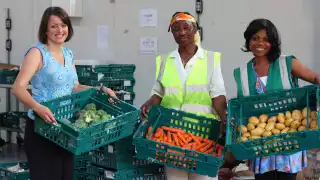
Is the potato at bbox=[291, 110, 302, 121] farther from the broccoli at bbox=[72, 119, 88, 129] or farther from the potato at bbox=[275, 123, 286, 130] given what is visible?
the broccoli at bbox=[72, 119, 88, 129]

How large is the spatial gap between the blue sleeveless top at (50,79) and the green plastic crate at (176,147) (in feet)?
2.15

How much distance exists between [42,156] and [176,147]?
987 mm

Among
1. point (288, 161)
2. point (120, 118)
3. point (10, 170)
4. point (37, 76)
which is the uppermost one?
point (37, 76)

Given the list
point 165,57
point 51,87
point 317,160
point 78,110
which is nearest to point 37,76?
point 51,87

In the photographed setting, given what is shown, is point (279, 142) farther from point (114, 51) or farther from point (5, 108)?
point (5, 108)

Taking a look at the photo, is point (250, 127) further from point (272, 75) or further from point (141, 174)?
point (141, 174)

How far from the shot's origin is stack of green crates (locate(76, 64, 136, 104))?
734 cm

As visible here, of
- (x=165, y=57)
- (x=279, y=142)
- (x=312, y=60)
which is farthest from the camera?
(x=312, y=60)

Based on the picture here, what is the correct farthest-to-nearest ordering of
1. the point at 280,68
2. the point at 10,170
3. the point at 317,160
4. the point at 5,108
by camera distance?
1. the point at 5,108
2. the point at 10,170
3. the point at 317,160
4. the point at 280,68

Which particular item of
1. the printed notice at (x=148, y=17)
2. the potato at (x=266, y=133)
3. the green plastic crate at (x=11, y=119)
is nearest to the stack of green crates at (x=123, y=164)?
the potato at (x=266, y=133)

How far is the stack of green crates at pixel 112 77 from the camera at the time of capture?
7.34m

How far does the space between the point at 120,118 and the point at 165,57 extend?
629mm

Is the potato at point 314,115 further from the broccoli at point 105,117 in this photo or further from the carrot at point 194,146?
the broccoli at point 105,117

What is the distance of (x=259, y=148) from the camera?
3.88 metres
